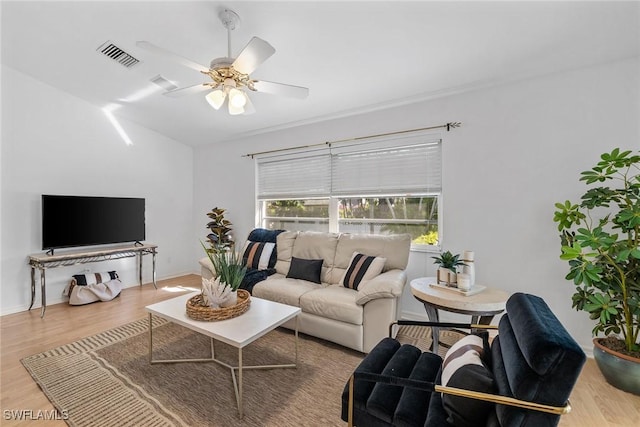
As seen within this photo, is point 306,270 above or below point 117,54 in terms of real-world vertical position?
below

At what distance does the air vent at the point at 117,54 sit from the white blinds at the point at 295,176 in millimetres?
2057

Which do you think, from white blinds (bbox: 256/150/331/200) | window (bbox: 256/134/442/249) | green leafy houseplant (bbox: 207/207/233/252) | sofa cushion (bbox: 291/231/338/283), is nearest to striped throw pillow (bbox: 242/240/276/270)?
sofa cushion (bbox: 291/231/338/283)

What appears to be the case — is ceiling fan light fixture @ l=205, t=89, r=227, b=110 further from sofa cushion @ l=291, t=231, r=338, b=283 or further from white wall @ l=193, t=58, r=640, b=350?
white wall @ l=193, t=58, r=640, b=350

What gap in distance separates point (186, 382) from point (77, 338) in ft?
5.27

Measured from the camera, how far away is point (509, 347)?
1.17 metres

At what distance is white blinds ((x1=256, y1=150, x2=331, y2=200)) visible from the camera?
12.9 ft

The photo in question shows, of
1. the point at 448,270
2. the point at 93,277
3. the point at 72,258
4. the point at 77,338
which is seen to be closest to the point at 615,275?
the point at 448,270

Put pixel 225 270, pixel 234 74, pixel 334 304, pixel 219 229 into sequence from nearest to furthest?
pixel 234 74 → pixel 225 270 → pixel 334 304 → pixel 219 229

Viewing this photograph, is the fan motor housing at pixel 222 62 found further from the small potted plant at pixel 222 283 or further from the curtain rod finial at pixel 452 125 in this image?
the curtain rod finial at pixel 452 125

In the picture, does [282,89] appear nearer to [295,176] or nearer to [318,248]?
[318,248]

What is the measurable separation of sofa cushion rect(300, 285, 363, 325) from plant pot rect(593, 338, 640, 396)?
1.84 m

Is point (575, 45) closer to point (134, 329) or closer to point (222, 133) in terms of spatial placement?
point (222, 133)

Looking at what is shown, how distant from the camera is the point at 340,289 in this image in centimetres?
284

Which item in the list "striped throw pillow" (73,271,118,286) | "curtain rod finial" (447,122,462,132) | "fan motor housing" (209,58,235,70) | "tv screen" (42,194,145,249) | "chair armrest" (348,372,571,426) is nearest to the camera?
"chair armrest" (348,372,571,426)
